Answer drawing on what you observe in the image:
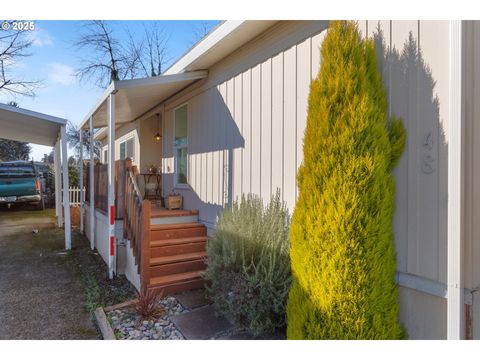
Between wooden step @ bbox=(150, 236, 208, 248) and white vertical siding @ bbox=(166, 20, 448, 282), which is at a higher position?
white vertical siding @ bbox=(166, 20, 448, 282)

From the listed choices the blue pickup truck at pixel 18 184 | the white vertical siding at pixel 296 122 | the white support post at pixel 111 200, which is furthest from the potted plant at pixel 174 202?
the blue pickup truck at pixel 18 184

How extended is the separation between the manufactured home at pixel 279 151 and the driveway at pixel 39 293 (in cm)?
73

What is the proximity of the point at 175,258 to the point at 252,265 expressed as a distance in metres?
1.62

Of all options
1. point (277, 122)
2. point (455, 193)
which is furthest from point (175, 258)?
point (455, 193)

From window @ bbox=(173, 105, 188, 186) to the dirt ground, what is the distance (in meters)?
2.19

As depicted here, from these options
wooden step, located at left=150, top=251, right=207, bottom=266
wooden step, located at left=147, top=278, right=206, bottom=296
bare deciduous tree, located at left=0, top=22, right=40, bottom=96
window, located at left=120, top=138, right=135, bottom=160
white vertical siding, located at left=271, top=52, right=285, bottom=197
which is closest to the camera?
white vertical siding, located at left=271, top=52, right=285, bottom=197

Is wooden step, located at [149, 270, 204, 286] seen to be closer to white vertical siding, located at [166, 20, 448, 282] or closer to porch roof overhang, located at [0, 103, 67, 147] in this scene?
white vertical siding, located at [166, 20, 448, 282]

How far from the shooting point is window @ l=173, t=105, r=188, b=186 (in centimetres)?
605

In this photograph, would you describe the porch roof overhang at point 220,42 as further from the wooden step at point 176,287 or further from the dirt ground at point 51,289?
the dirt ground at point 51,289

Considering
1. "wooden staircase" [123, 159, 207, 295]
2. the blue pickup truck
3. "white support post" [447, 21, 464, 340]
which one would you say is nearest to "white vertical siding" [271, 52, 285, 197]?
"wooden staircase" [123, 159, 207, 295]

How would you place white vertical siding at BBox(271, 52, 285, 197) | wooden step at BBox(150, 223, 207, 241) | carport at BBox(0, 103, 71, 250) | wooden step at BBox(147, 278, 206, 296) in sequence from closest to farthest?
white vertical siding at BBox(271, 52, 285, 197)
wooden step at BBox(147, 278, 206, 296)
wooden step at BBox(150, 223, 207, 241)
carport at BBox(0, 103, 71, 250)

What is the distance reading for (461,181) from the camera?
203cm
